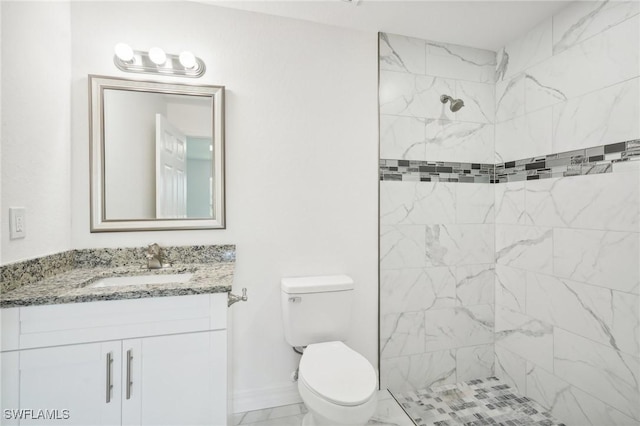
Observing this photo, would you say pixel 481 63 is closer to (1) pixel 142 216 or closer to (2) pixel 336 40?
(2) pixel 336 40

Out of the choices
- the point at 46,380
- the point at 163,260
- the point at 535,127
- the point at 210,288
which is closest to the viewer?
the point at 46,380

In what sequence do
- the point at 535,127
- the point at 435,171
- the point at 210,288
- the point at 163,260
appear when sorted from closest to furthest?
the point at 210,288, the point at 163,260, the point at 535,127, the point at 435,171

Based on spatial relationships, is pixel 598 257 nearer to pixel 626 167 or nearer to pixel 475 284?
pixel 626 167

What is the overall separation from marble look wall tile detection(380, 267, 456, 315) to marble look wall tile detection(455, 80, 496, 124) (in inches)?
42.7

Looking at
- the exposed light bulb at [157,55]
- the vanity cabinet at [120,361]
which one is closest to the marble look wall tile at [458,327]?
the vanity cabinet at [120,361]

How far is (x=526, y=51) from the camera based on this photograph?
2053 mm

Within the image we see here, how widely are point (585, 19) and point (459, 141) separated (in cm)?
87

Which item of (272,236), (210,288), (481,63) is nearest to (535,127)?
(481,63)

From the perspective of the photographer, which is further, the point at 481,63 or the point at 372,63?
the point at 481,63

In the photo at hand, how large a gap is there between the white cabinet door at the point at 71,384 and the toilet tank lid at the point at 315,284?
0.84 meters

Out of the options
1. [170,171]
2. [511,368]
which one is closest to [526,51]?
[511,368]

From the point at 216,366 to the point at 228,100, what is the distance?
1.39 m

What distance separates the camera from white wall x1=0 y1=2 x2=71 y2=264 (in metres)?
1.28

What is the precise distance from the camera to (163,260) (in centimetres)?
172
